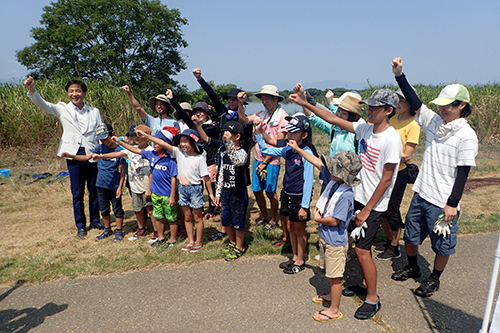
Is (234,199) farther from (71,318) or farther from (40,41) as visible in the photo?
(40,41)

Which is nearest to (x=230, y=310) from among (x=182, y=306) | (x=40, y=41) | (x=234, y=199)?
(x=182, y=306)

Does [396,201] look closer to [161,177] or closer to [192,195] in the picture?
[192,195]

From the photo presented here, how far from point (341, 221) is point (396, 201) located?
140 centimetres

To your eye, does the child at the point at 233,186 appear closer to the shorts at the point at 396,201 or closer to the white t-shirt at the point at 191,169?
the white t-shirt at the point at 191,169

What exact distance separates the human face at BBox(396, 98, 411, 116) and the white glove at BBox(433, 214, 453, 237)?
4.31 feet

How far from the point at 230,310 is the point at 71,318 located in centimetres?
152

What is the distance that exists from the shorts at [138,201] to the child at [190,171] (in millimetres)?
767

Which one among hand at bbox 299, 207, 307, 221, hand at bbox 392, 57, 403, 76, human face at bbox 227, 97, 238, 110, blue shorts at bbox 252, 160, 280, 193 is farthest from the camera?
human face at bbox 227, 97, 238, 110

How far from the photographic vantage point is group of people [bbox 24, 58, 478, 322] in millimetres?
3025

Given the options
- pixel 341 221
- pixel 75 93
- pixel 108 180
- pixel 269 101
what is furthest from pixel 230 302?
pixel 75 93

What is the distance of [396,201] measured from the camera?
4070mm

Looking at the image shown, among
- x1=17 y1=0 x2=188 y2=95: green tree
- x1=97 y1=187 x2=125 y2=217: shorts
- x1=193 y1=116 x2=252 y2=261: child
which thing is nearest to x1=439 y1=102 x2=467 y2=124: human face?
x1=193 y1=116 x2=252 y2=261: child

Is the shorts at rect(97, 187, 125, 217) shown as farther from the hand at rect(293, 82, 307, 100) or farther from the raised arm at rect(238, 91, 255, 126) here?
the hand at rect(293, 82, 307, 100)

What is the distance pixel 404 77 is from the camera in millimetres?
3137
